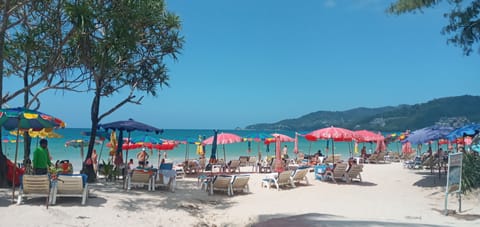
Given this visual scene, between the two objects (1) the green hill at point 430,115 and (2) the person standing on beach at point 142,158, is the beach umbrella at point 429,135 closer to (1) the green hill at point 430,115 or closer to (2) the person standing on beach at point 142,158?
(2) the person standing on beach at point 142,158

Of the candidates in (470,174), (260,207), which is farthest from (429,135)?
(260,207)

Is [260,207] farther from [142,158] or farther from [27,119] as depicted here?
[142,158]

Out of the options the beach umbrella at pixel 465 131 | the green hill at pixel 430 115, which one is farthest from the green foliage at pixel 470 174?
the green hill at pixel 430 115

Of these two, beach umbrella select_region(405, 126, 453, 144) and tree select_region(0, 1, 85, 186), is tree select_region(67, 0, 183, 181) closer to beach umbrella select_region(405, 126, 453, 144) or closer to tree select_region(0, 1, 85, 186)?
tree select_region(0, 1, 85, 186)

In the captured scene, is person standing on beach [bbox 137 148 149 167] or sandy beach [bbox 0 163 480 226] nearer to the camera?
sandy beach [bbox 0 163 480 226]

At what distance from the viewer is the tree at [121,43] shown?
9867 mm

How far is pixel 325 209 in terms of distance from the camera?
28.3 ft

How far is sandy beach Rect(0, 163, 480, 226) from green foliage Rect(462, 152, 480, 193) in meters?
0.34

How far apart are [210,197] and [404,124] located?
110272 mm

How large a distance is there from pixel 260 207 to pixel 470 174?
5.23 metres

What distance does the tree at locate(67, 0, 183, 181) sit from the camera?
9867mm

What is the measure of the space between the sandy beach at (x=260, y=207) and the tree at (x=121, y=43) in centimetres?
329

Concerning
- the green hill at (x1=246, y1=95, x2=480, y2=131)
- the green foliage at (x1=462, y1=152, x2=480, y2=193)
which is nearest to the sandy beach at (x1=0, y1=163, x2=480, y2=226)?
the green foliage at (x1=462, y1=152, x2=480, y2=193)

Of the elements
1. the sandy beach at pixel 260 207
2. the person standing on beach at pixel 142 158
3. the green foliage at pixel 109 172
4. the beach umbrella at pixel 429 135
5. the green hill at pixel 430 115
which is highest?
the green hill at pixel 430 115
